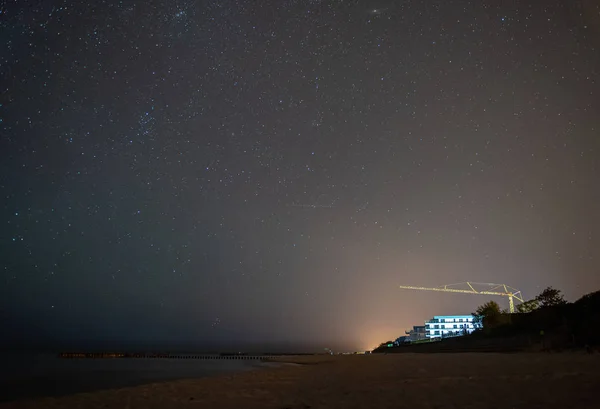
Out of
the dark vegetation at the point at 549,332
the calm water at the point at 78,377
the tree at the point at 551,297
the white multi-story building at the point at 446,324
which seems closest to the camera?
the calm water at the point at 78,377

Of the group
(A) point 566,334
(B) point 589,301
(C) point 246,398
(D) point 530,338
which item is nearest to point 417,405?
(C) point 246,398

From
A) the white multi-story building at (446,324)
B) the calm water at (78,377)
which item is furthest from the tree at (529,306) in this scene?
the calm water at (78,377)

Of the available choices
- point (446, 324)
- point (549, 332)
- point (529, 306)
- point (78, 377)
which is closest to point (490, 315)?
point (529, 306)

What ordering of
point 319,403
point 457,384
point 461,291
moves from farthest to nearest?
point 461,291 → point 457,384 → point 319,403

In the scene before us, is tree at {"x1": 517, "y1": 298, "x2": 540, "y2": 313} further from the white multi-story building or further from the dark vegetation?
the white multi-story building

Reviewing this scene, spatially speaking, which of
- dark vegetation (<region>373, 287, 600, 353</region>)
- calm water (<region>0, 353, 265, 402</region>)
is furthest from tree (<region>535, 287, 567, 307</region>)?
calm water (<region>0, 353, 265, 402</region>)

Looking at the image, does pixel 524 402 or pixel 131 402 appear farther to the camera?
pixel 131 402

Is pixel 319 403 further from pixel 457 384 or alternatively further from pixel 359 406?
pixel 457 384

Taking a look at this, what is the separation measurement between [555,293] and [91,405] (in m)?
73.7

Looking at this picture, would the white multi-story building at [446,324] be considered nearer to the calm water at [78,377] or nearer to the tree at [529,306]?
the tree at [529,306]

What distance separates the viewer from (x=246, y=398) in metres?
10.7

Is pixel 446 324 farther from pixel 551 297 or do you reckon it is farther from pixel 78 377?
pixel 78 377

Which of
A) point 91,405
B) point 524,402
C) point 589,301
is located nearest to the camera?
point 524,402

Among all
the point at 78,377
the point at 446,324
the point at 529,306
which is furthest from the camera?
the point at 446,324
